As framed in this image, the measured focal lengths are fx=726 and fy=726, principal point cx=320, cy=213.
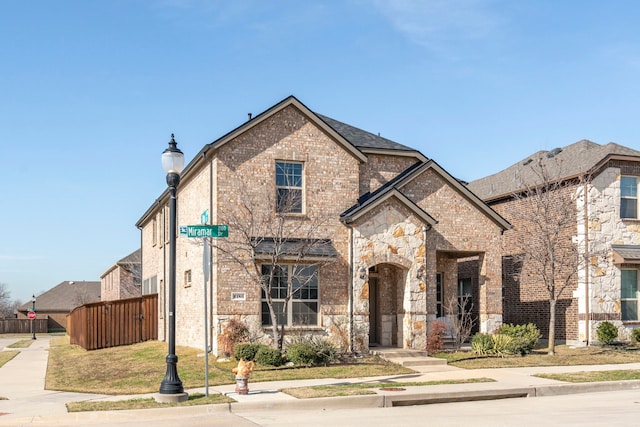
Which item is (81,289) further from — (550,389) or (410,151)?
(550,389)

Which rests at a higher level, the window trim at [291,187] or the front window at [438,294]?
the window trim at [291,187]

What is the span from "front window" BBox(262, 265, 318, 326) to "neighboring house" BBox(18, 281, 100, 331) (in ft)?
195

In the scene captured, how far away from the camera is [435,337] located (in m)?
22.0

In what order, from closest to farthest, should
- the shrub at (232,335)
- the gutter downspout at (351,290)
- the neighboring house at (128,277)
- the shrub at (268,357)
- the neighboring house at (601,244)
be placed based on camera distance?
the shrub at (268,357) → the shrub at (232,335) → the gutter downspout at (351,290) → the neighboring house at (601,244) → the neighboring house at (128,277)

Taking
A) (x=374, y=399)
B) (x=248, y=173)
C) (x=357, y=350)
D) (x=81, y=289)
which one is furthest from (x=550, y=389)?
(x=81, y=289)

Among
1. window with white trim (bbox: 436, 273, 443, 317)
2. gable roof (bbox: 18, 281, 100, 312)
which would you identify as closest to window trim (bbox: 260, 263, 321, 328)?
window with white trim (bbox: 436, 273, 443, 317)

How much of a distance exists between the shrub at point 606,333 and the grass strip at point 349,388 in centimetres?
960

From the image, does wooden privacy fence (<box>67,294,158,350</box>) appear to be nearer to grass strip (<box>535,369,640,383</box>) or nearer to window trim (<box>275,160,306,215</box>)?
window trim (<box>275,160,306,215</box>)

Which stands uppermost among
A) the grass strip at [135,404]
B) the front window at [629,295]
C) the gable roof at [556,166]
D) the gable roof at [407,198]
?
the gable roof at [556,166]

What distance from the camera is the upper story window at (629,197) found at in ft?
85.4

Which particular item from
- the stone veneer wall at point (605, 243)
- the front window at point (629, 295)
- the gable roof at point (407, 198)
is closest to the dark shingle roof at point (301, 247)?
the gable roof at point (407, 198)

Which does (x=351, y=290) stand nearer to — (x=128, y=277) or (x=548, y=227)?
(x=548, y=227)

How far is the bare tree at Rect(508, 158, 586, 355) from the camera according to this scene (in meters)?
22.9

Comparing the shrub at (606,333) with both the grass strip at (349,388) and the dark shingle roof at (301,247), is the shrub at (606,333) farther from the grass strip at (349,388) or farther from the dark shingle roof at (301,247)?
the dark shingle roof at (301,247)
